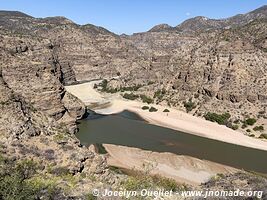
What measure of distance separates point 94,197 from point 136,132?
179 feet

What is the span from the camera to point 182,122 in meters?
88.0

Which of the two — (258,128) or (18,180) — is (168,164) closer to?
(18,180)

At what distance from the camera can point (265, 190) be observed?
82.9 ft

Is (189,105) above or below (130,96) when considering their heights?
above

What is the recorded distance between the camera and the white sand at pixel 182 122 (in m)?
75.9

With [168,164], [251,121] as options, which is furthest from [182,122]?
[168,164]

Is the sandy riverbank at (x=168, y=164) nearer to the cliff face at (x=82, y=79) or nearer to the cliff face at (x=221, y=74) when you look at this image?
the cliff face at (x=82, y=79)

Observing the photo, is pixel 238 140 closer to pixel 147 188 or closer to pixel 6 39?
pixel 147 188

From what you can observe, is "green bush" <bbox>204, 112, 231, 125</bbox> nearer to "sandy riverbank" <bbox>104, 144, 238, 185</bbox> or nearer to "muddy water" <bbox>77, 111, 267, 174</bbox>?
"muddy water" <bbox>77, 111, 267, 174</bbox>

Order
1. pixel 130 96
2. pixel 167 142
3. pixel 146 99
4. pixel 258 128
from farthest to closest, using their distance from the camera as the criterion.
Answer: pixel 130 96 → pixel 146 99 → pixel 258 128 → pixel 167 142

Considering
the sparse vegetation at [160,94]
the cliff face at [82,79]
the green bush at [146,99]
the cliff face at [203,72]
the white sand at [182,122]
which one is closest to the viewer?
the cliff face at [82,79]

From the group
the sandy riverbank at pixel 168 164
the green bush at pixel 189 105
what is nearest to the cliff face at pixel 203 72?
the green bush at pixel 189 105

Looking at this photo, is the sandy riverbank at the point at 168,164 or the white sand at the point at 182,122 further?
the white sand at the point at 182,122

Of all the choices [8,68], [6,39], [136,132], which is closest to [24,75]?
[8,68]
